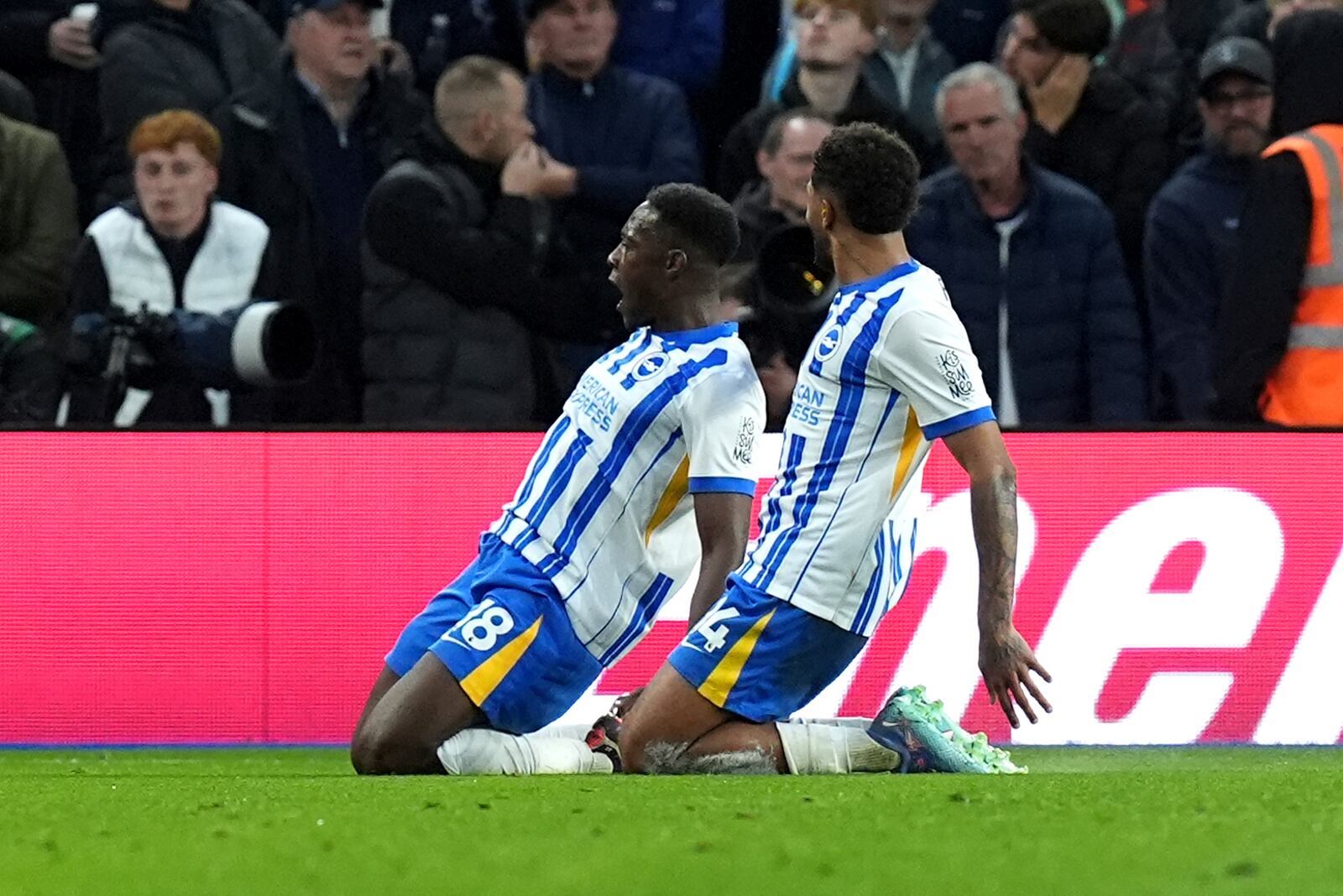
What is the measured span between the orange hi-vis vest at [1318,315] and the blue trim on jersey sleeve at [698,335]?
2713mm

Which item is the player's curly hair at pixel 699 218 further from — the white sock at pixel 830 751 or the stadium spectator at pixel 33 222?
the stadium spectator at pixel 33 222

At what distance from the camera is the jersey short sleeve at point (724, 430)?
5.63m

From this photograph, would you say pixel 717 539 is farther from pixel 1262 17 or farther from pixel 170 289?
pixel 1262 17

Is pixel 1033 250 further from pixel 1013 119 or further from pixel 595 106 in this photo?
pixel 595 106

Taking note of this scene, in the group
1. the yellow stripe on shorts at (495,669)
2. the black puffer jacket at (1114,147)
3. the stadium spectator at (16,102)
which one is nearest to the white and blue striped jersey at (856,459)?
the yellow stripe on shorts at (495,669)

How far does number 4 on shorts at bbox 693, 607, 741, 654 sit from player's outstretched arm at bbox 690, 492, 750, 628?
5 cm

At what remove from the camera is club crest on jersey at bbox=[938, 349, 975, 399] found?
5086 mm

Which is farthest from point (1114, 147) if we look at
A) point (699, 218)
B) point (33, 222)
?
point (33, 222)

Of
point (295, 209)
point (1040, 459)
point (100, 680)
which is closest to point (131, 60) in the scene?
point (295, 209)

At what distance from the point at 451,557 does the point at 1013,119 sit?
8.37 ft

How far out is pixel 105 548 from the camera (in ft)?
26.1

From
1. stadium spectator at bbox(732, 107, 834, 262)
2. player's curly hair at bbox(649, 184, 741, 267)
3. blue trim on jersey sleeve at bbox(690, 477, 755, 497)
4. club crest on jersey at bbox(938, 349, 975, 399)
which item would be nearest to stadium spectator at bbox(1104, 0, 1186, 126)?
stadium spectator at bbox(732, 107, 834, 262)

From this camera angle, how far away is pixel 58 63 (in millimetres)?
8375

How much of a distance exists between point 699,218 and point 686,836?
8.60 feet
